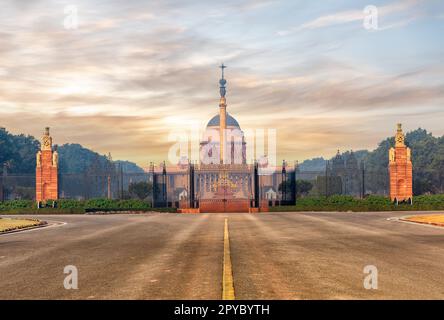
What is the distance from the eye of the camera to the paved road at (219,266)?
375 inches

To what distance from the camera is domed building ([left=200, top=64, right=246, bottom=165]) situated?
127 m

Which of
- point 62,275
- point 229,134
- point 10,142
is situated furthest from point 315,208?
point 229,134

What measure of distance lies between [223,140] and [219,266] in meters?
111

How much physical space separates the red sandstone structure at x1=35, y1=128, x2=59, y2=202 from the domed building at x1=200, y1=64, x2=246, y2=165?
231 feet

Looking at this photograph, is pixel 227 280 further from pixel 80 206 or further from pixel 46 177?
pixel 46 177

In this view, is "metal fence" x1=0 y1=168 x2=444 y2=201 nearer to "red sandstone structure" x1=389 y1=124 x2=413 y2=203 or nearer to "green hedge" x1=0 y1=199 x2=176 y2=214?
"green hedge" x1=0 y1=199 x2=176 y2=214

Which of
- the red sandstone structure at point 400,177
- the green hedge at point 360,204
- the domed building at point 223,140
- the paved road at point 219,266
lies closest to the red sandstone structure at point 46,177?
the green hedge at point 360,204

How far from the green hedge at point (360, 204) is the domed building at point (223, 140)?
226 ft

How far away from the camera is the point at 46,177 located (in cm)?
4947

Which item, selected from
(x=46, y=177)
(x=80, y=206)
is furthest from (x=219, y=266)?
(x=46, y=177)

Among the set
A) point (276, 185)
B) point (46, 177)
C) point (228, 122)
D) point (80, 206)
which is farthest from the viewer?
point (228, 122)

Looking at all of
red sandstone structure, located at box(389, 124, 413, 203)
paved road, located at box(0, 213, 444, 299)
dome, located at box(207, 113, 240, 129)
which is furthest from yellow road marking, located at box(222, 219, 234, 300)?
dome, located at box(207, 113, 240, 129)

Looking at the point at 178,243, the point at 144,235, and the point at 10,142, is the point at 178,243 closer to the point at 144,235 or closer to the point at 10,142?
the point at 144,235

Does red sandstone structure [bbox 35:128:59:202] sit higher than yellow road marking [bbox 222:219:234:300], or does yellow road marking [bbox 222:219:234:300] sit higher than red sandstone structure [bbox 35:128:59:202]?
red sandstone structure [bbox 35:128:59:202]
